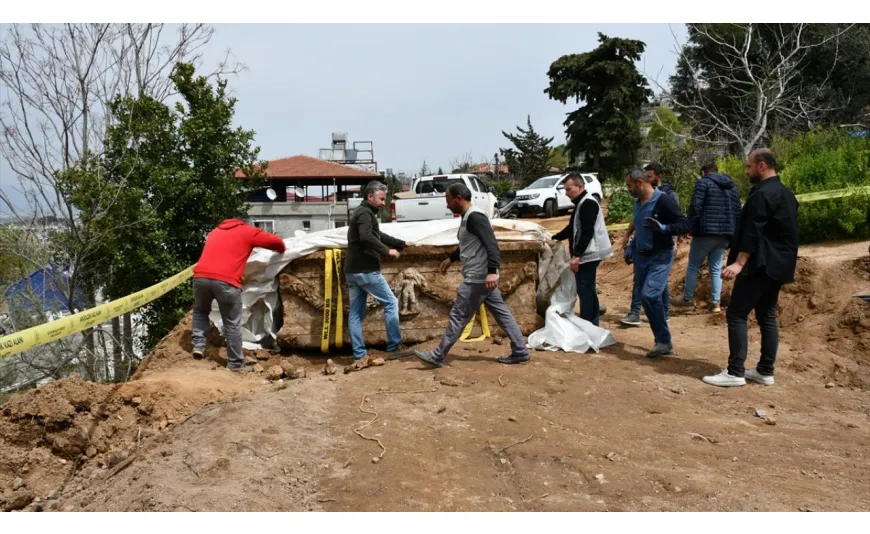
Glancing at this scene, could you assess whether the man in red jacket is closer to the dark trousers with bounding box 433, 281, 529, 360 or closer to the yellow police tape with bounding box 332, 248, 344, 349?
the yellow police tape with bounding box 332, 248, 344, 349

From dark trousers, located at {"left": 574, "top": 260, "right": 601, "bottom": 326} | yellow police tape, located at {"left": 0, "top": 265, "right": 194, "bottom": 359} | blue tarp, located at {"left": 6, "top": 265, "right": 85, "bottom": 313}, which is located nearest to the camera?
yellow police tape, located at {"left": 0, "top": 265, "right": 194, "bottom": 359}

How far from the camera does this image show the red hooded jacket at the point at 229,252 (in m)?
5.98

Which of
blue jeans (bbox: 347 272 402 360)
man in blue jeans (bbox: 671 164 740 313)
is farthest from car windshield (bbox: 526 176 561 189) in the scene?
blue jeans (bbox: 347 272 402 360)

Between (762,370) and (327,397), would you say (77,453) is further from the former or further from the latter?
(762,370)

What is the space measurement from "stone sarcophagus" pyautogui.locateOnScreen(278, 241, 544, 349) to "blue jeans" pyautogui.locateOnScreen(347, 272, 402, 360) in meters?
0.43

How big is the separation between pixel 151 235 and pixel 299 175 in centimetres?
2698

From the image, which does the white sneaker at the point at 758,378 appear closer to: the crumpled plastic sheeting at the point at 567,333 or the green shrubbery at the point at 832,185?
the crumpled plastic sheeting at the point at 567,333

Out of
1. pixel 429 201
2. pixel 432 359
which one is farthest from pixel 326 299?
pixel 429 201

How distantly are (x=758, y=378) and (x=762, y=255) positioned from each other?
1.09 metres

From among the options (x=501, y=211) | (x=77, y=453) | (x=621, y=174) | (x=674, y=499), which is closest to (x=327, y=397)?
(x=77, y=453)

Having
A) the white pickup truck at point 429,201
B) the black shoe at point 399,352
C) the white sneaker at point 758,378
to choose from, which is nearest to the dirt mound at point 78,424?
the black shoe at point 399,352

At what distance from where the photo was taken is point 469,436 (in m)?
4.05

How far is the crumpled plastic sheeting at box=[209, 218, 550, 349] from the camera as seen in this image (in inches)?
259

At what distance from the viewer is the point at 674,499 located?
3.14 m
